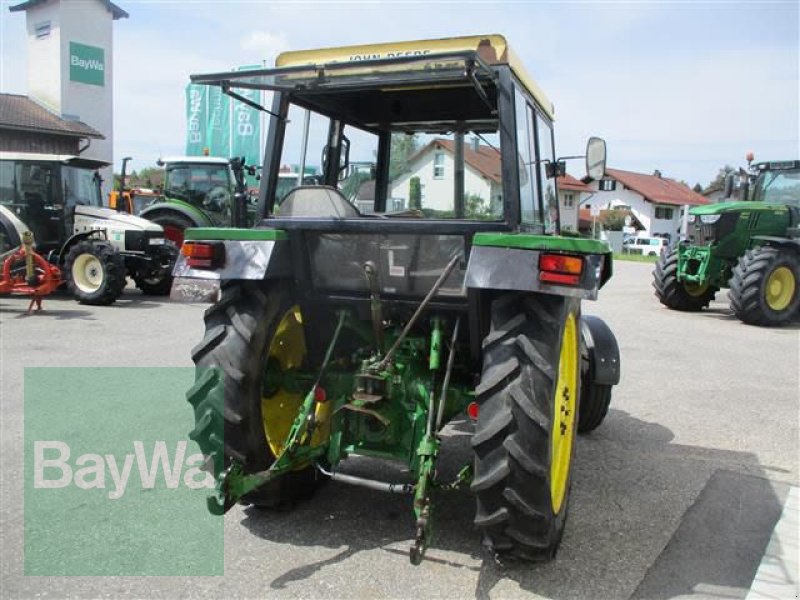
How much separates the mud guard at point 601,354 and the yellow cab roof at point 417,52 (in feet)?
5.66

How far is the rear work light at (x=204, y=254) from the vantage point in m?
3.30

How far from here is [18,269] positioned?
10211 millimetres

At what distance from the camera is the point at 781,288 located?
36.6 ft

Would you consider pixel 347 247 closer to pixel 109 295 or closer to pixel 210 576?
pixel 210 576

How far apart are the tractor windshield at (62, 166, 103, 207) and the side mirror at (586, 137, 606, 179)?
1017 centimetres

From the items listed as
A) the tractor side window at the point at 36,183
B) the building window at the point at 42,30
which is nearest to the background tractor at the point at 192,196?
the tractor side window at the point at 36,183

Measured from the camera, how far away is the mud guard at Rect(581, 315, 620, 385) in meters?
4.38

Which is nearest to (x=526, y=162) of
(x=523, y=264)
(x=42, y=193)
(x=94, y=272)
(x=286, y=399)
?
(x=523, y=264)

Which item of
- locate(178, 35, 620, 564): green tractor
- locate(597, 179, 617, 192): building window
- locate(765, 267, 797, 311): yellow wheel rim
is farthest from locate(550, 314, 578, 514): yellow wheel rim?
locate(765, 267, 797, 311): yellow wheel rim

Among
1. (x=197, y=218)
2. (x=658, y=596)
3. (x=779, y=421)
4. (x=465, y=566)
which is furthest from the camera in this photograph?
(x=197, y=218)

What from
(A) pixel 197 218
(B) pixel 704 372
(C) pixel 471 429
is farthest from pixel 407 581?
(A) pixel 197 218

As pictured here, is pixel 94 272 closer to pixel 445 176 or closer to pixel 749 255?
pixel 445 176

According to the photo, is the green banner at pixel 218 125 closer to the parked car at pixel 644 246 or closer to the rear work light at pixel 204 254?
the rear work light at pixel 204 254

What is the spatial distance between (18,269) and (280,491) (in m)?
8.60
